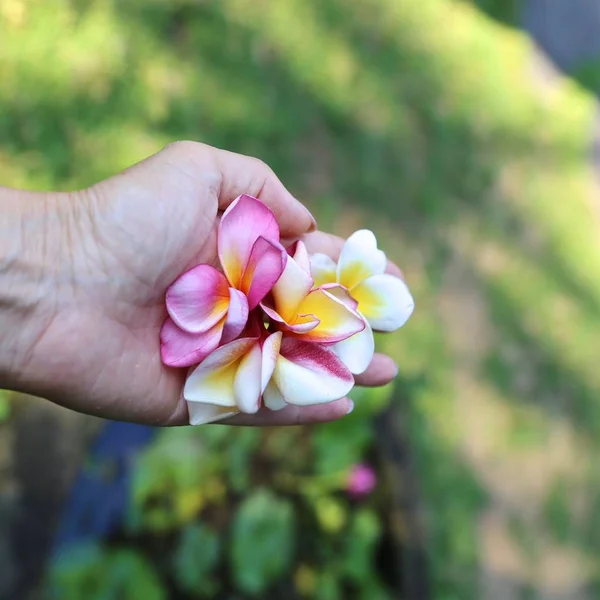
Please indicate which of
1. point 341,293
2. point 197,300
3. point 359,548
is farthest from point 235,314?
point 359,548

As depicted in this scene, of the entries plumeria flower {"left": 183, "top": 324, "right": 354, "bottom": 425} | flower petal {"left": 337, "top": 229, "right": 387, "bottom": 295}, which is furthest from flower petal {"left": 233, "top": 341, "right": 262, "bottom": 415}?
flower petal {"left": 337, "top": 229, "right": 387, "bottom": 295}

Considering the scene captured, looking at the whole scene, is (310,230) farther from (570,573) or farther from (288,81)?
(570,573)

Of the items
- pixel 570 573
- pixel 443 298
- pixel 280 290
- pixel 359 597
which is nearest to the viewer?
pixel 280 290

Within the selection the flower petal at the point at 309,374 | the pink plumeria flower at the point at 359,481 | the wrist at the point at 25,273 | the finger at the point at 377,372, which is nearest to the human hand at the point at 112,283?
the wrist at the point at 25,273

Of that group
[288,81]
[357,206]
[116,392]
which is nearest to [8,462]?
[116,392]

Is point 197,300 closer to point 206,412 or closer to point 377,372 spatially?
point 206,412

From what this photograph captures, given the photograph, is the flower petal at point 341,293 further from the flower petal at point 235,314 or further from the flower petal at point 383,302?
the flower petal at point 235,314
